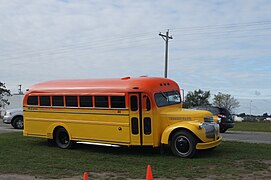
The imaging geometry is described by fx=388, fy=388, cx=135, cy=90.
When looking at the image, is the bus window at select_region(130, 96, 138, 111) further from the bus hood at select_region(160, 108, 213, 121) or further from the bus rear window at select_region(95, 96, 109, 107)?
the bus rear window at select_region(95, 96, 109, 107)

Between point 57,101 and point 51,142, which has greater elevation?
point 57,101

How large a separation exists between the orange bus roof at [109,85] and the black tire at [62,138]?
4.61 feet

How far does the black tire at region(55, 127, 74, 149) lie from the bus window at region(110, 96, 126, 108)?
238cm

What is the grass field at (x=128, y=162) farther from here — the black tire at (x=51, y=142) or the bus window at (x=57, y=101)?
the bus window at (x=57, y=101)

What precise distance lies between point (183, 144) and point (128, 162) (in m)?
1.72

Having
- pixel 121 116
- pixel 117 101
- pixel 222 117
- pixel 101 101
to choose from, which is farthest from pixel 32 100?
pixel 222 117

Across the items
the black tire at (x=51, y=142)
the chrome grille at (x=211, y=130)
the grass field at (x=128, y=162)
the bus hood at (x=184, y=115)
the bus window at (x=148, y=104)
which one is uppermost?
the bus window at (x=148, y=104)

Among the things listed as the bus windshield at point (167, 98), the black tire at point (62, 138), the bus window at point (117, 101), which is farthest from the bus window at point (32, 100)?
the bus windshield at point (167, 98)

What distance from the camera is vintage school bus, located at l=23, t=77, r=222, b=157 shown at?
11328 millimetres

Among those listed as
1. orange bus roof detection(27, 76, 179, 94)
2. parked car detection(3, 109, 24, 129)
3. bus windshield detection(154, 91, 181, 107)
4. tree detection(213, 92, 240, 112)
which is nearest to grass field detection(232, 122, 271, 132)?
parked car detection(3, 109, 24, 129)

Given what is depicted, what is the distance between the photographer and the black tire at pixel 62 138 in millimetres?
13350

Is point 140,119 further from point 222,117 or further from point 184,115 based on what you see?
point 222,117

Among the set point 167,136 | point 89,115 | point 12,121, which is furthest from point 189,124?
point 12,121

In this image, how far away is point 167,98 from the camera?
12305 millimetres
